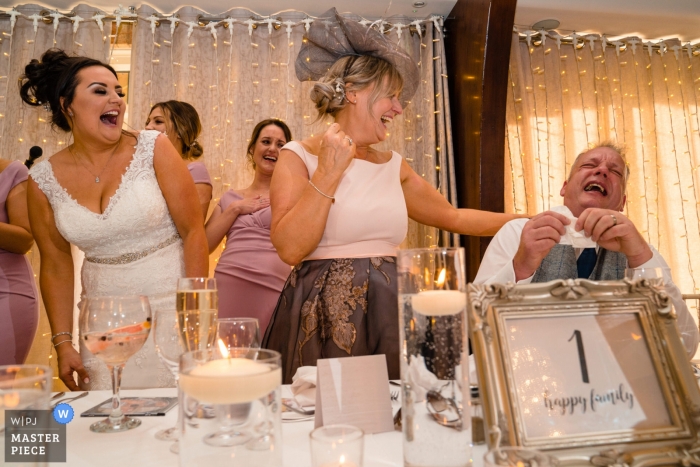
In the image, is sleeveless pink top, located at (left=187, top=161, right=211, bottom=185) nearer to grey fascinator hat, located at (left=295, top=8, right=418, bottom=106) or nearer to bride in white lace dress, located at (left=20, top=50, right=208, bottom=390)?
bride in white lace dress, located at (left=20, top=50, right=208, bottom=390)

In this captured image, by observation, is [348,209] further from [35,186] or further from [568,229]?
[35,186]

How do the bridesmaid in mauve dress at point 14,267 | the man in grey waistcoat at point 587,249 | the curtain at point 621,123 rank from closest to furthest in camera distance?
the man in grey waistcoat at point 587,249 < the bridesmaid in mauve dress at point 14,267 < the curtain at point 621,123

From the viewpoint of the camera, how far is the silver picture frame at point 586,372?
53 cm

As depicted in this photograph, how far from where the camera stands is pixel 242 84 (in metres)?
3.46

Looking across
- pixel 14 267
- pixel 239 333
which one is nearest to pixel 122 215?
pixel 14 267

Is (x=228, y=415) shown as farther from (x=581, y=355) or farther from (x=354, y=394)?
(x=581, y=355)

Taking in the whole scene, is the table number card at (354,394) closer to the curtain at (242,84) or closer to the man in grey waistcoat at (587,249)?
the man in grey waistcoat at (587,249)

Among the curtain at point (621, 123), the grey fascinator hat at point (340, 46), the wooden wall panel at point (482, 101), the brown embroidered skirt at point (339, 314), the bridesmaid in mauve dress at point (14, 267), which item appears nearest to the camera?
the brown embroidered skirt at point (339, 314)

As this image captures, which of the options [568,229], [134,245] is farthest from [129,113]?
[568,229]

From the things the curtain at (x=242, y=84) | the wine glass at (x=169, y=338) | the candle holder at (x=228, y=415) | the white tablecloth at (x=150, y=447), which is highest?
the curtain at (x=242, y=84)

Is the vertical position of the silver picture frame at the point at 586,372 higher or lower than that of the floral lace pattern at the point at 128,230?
lower

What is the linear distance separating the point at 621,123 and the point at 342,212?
10.3 ft

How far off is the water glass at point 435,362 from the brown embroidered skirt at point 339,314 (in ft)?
2.71

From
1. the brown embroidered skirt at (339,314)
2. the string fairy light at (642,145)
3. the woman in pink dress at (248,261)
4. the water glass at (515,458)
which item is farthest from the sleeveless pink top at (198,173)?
the string fairy light at (642,145)
